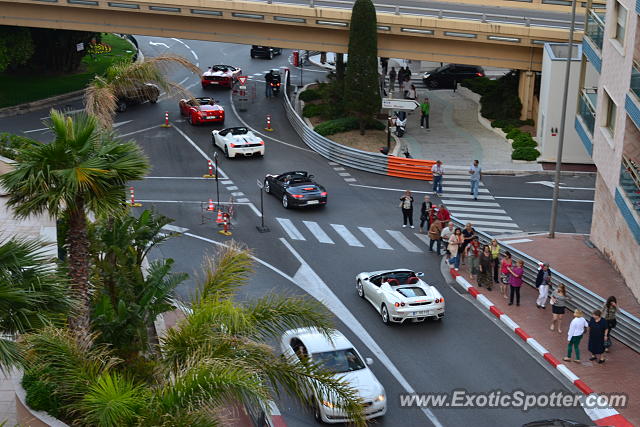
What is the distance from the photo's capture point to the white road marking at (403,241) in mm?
32450

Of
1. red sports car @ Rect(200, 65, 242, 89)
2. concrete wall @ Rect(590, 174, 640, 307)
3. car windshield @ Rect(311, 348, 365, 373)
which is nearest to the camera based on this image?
car windshield @ Rect(311, 348, 365, 373)

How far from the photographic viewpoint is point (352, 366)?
2136 cm

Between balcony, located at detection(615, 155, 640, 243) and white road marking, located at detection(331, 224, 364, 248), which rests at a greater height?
balcony, located at detection(615, 155, 640, 243)

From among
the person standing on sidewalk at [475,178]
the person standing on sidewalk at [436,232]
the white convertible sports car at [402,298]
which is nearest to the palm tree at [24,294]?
the white convertible sports car at [402,298]

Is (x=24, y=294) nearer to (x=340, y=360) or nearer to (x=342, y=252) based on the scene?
(x=340, y=360)

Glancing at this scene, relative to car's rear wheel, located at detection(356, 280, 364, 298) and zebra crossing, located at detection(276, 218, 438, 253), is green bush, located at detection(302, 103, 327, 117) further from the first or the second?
car's rear wheel, located at detection(356, 280, 364, 298)

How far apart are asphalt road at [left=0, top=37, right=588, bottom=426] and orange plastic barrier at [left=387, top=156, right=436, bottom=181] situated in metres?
0.55

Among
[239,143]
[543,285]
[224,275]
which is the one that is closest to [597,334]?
[543,285]

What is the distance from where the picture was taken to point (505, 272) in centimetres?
2755

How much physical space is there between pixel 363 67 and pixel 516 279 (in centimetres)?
2142

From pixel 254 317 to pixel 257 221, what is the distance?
19.6m

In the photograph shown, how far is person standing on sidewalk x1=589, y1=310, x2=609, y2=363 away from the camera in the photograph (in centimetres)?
2273

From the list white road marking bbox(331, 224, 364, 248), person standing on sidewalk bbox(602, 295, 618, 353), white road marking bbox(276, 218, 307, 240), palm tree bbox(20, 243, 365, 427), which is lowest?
white road marking bbox(276, 218, 307, 240)

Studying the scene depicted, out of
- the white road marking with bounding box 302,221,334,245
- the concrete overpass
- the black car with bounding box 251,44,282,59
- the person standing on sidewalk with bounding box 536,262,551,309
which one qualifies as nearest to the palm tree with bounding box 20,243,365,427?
the person standing on sidewalk with bounding box 536,262,551,309
